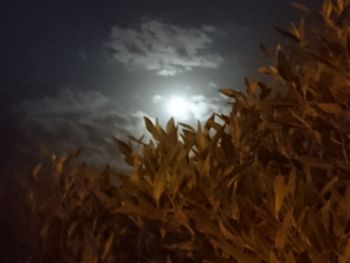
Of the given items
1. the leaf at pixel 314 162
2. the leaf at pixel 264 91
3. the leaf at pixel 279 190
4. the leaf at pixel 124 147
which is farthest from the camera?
the leaf at pixel 264 91

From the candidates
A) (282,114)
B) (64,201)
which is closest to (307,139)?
(282,114)

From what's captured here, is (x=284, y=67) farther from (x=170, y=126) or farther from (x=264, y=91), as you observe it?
(x=264, y=91)

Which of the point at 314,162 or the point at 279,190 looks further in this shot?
the point at 314,162

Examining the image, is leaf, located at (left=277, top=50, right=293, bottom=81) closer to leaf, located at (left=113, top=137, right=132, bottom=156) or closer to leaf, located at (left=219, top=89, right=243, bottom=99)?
leaf, located at (left=219, top=89, right=243, bottom=99)

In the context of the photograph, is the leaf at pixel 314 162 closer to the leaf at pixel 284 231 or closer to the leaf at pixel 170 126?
the leaf at pixel 284 231

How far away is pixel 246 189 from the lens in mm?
2438

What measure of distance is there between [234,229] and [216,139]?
0.66 m

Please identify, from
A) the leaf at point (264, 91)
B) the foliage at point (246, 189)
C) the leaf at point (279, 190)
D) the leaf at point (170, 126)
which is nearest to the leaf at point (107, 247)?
the foliage at point (246, 189)

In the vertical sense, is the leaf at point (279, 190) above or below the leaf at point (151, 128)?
below

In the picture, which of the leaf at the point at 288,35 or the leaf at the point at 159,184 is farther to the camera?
the leaf at the point at 288,35

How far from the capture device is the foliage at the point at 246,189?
190 centimetres

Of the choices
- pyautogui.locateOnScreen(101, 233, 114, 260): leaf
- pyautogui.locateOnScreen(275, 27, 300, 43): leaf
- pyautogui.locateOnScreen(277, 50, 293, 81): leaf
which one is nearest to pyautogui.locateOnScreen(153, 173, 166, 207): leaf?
pyautogui.locateOnScreen(101, 233, 114, 260): leaf

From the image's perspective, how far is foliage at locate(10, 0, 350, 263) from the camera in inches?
75.0

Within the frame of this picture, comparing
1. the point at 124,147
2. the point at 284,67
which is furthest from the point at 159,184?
the point at 124,147
